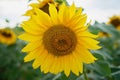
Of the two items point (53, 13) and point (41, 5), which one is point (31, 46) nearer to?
point (53, 13)

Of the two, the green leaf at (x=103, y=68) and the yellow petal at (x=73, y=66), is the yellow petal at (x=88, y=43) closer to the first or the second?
the yellow petal at (x=73, y=66)

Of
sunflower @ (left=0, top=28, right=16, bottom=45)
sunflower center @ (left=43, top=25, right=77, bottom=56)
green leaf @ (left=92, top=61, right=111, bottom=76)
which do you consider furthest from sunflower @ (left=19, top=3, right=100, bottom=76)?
sunflower @ (left=0, top=28, right=16, bottom=45)

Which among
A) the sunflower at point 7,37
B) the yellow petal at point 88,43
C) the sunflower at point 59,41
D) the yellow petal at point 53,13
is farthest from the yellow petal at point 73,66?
the sunflower at point 7,37

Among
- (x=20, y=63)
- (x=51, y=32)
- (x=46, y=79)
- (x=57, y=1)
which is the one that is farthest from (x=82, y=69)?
(x=20, y=63)

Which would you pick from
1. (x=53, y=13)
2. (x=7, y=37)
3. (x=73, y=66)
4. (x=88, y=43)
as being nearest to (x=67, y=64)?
(x=73, y=66)

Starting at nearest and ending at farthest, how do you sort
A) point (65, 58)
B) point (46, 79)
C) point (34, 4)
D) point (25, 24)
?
1. point (25, 24)
2. point (65, 58)
3. point (34, 4)
4. point (46, 79)

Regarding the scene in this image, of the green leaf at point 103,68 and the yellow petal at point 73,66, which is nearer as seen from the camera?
the yellow petal at point 73,66

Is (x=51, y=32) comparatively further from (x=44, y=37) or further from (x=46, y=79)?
(x=46, y=79)
